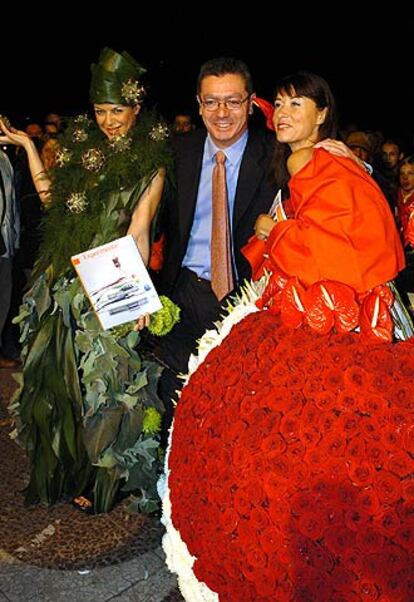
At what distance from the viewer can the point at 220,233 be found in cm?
324

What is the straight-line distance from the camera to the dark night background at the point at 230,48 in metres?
16.8

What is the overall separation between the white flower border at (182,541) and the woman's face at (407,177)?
4105 mm

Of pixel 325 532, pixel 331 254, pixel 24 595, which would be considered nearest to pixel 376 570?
pixel 325 532

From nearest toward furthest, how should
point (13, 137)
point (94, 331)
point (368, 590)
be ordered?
point (368, 590) < point (94, 331) < point (13, 137)

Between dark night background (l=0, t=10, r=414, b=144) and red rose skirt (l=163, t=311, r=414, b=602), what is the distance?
1501cm

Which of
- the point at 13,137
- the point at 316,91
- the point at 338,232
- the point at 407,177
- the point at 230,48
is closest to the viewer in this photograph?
the point at 338,232

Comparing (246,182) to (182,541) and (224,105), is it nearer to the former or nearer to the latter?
(224,105)

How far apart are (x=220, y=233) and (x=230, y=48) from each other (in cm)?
1560

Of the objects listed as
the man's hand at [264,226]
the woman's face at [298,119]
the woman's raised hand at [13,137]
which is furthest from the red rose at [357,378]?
the woman's raised hand at [13,137]

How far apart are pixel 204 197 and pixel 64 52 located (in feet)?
54.7

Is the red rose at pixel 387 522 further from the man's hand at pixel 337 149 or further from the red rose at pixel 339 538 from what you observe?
the man's hand at pixel 337 149

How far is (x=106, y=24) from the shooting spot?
18062mm

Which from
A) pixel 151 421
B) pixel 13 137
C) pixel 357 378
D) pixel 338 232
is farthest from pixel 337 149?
pixel 13 137

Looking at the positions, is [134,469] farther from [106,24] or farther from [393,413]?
[106,24]
